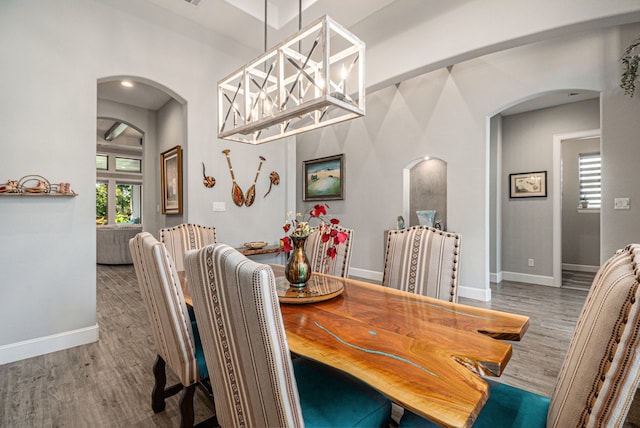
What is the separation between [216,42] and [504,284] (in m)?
5.37

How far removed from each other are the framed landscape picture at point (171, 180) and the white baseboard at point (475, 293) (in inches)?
157

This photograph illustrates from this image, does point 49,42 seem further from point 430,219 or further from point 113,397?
point 430,219

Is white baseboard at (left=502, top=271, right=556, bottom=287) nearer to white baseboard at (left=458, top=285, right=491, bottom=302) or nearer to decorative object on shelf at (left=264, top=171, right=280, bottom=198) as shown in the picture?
white baseboard at (left=458, top=285, right=491, bottom=302)

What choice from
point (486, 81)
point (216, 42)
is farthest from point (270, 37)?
point (486, 81)

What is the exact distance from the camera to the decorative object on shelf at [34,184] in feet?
7.73

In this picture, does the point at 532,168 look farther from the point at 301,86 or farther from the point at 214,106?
the point at 214,106

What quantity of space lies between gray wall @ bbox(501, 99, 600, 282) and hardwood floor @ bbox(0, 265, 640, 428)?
156 centimetres

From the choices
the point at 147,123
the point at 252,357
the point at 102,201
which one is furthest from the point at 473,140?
the point at 102,201

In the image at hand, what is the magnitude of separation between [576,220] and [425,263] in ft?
18.7

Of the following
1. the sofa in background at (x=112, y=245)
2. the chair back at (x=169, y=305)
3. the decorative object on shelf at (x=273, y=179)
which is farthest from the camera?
the sofa in background at (x=112, y=245)

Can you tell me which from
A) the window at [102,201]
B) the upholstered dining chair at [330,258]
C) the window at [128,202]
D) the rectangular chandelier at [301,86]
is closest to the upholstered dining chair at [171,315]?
the rectangular chandelier at [301,86]

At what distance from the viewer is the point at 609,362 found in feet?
2.09

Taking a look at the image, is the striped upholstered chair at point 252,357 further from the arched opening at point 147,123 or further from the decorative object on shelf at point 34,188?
the arched opening at point 147,123

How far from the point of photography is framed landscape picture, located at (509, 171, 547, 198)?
480 cm
